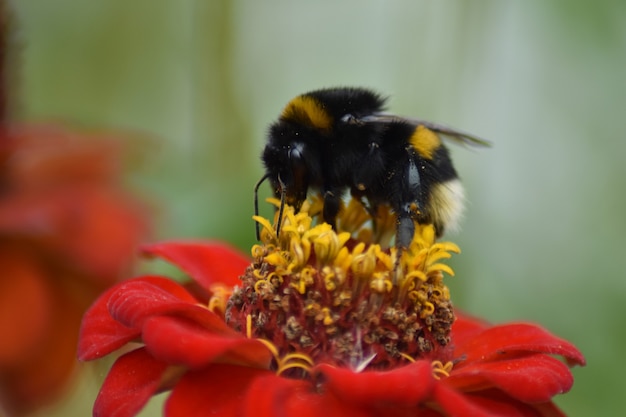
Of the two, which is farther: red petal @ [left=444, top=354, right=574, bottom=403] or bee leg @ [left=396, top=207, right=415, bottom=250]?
bee leg @ [left=396, top=207, right=415, bottom=250]

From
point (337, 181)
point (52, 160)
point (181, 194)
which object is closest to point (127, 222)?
point (52, 160)

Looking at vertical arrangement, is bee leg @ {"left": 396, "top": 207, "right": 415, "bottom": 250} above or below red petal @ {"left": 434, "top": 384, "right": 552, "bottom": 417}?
above

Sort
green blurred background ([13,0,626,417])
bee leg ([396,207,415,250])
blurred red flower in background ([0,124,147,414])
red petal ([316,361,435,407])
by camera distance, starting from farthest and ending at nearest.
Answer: green blurred background ([13,0,626,417]) < blurred red flower in background ([0,124,147,414]) < bee leg ([396,207,415,250]) < red petal ([316,361,435,407])

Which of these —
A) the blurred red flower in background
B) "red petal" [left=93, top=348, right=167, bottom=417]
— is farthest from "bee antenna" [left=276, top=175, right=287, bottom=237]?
the blurred red flower in background

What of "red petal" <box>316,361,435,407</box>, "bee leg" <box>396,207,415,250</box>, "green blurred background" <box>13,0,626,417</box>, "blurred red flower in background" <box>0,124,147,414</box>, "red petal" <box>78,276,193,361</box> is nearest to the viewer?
"red petal" <box>316,361,435,407</box>

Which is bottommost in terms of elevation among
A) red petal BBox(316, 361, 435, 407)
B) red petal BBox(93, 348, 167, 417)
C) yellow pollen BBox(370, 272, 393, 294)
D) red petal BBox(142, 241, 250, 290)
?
red petal BBox(93, 348, 167, 417)

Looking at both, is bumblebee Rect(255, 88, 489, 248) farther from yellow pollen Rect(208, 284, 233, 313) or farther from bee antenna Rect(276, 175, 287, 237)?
yellow pollen Rect(208, 284, 233, 313)
